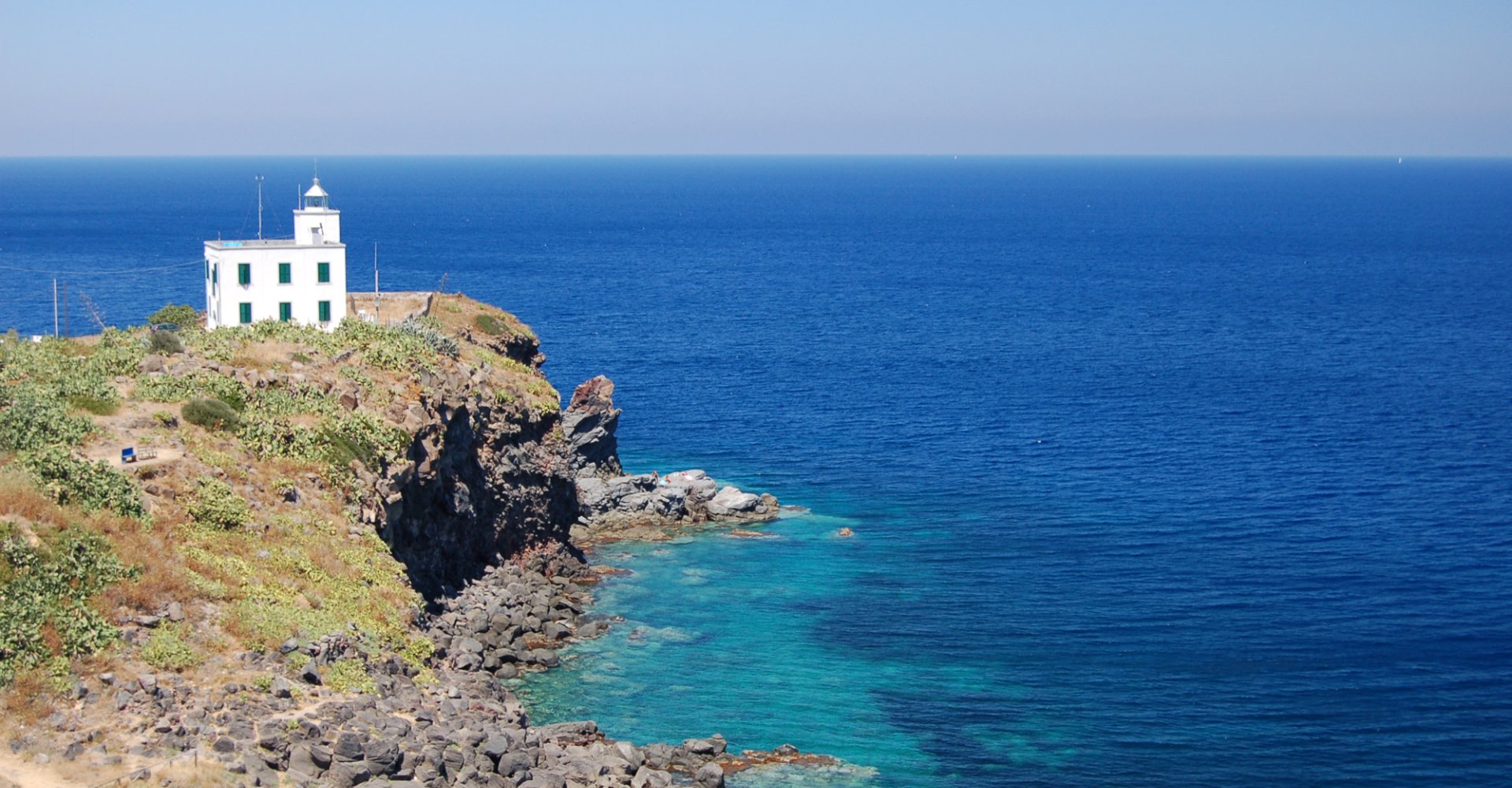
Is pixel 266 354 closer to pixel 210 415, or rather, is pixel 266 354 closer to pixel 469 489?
pixel 210 415

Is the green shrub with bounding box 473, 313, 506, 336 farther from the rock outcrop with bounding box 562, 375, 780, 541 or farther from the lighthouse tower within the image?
the lighthouse tower

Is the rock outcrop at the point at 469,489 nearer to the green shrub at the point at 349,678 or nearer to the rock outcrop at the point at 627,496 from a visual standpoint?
the rock outcrop at the point at 627,496

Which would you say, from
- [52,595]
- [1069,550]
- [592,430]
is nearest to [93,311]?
[592,430]

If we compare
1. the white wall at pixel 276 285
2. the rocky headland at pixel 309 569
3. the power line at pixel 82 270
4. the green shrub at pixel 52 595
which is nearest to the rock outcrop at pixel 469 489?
the rocky headland at pixel 309 569

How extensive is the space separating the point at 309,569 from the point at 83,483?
7124 millimetres

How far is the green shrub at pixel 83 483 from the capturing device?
136ft

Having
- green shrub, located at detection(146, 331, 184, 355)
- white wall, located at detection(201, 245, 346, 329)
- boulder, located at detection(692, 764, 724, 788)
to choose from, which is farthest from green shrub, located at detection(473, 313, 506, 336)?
boulder, located at detection(692, 764, 724, 788)

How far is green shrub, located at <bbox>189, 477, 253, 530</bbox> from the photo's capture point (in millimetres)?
43906

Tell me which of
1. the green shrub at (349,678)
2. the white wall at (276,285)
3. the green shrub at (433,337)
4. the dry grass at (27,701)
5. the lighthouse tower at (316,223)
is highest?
the lighthouse tower at (316,223)

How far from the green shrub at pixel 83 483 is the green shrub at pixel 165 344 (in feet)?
52.9

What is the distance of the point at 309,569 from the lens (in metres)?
43.6

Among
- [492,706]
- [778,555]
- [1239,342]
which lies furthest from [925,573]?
[1239,342]

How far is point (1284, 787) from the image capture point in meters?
46.5

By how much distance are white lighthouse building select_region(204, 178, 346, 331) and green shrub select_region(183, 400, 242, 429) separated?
1978 cm
